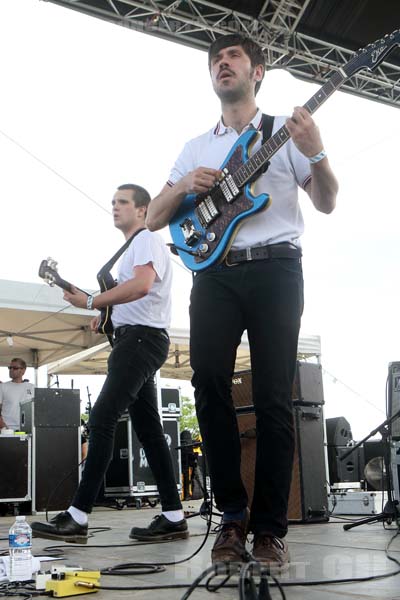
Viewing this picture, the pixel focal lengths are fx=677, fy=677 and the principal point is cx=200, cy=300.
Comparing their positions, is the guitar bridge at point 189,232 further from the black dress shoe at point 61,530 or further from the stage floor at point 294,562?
the black dress shoe at point 61,530

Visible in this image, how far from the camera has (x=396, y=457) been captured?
13.8 feet

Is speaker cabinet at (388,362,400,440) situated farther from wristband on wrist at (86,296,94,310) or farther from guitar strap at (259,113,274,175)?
guitar strap at (259,113,274,175)

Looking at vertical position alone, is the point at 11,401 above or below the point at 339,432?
above

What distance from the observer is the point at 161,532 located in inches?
139

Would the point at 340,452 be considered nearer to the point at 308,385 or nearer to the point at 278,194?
the point at 308,385

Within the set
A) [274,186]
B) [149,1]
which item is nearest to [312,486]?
[274,186]

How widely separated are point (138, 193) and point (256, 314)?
181 cm

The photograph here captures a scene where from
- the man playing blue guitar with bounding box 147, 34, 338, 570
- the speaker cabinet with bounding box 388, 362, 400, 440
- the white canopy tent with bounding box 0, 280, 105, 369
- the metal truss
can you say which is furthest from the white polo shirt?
the white canopy tent with bounding box 0, 280, 105, 369

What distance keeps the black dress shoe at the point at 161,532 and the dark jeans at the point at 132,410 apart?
0.08m

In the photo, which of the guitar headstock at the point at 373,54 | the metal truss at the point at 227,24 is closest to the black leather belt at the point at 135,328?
the guitar headstock at the point at 373,54

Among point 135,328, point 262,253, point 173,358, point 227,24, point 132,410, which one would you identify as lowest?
point 132,410

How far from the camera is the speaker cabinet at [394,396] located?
4219 mm

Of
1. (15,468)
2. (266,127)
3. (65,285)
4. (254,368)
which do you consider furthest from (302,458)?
(15,468)

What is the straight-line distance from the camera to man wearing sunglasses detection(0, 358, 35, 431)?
9027mm
